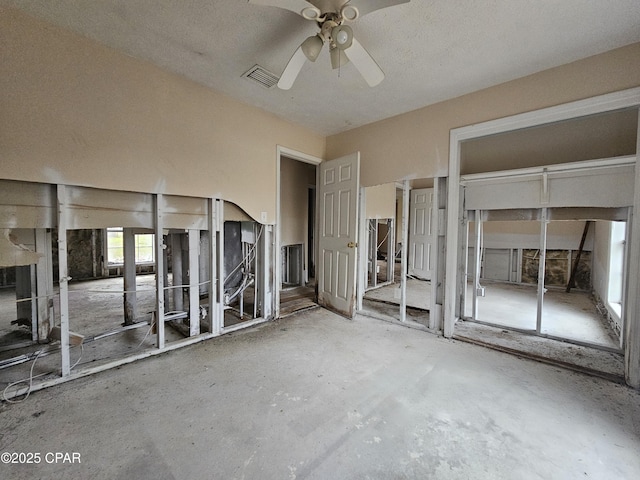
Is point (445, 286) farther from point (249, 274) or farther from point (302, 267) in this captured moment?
point (302, 267)

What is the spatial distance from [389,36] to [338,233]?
228 centimetres

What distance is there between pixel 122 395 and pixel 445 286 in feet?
10.1

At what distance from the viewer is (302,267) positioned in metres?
5.28

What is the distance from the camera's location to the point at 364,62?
1.86 meters

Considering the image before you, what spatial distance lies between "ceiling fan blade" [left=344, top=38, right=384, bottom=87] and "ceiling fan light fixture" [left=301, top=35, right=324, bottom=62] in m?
0.19

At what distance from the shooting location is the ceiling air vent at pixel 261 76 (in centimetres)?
239

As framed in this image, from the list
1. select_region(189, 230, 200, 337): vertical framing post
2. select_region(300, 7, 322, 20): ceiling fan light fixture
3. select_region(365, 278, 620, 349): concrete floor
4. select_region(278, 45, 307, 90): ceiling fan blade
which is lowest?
select_region(365, 278, 620, 349): concrete floor

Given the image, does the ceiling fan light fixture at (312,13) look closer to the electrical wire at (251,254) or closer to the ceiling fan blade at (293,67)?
the ceiling fan blade at (293,67)

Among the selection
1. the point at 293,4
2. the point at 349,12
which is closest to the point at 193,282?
the point at 293,4

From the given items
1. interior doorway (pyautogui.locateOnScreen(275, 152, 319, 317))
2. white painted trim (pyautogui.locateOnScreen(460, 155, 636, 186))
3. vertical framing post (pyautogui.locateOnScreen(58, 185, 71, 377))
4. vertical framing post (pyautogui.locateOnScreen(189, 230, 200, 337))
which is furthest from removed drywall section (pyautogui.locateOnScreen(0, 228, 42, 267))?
white painted trim (pyautogui.locateOnScreen(460, 155, 636, 186))

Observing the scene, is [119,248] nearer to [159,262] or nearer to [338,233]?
[159,262]

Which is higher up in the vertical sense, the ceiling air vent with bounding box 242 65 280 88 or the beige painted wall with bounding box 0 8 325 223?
the ceiling air vent with bounding box 242 65 280 88

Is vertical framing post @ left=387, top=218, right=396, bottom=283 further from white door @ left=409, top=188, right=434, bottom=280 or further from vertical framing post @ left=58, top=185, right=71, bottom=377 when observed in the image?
vertical framing post @ left=58, top=185, right=71, bottom=377

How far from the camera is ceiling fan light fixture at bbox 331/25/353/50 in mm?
1610
